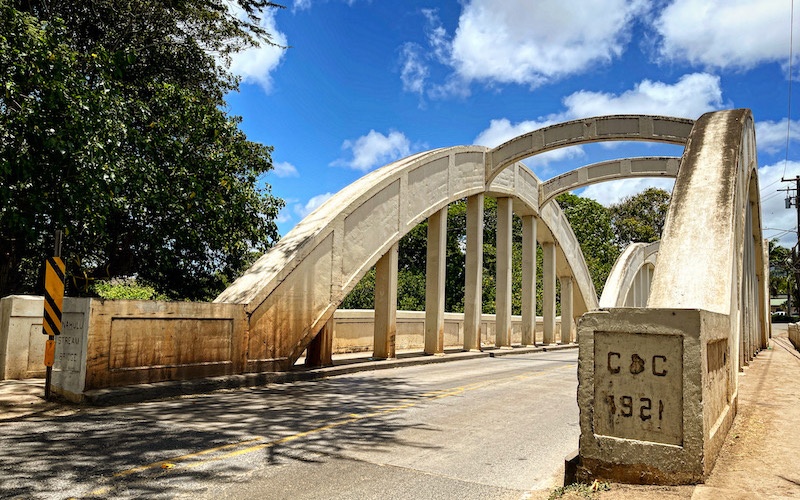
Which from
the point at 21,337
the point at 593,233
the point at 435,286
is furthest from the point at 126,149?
the point at 593,233

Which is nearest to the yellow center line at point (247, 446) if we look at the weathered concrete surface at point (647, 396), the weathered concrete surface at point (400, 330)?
the weathered concrete surface at point (647, 396)

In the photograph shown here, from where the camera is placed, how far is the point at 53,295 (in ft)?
30.6

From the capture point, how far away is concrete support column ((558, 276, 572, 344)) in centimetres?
3316

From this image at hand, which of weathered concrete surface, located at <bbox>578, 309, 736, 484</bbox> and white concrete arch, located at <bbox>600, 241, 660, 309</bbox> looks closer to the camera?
weathered concrete surface, located at <bbox>578, 309, 736, 484</bbox>

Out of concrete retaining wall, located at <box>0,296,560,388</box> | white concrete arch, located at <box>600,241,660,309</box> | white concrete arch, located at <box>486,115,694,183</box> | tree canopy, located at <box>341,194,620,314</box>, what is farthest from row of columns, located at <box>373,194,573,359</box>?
tree canopy, located at <box>341,194,620,314</box>

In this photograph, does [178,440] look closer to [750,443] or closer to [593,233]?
[750,443]

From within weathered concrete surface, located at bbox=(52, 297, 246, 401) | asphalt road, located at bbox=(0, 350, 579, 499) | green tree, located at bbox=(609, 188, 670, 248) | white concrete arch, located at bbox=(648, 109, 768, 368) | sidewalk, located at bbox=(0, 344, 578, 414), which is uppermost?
green tree, located at bbox=(609, 188, 670, 248)

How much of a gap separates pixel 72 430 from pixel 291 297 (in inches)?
259

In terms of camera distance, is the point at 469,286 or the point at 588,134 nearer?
the point at 588,134

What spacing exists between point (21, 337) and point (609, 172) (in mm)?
21879

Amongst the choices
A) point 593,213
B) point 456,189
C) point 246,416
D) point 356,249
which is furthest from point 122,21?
point 593,213

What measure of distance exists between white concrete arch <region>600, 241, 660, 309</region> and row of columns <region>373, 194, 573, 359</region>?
3.23 meters

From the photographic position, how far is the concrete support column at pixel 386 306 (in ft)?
56.8

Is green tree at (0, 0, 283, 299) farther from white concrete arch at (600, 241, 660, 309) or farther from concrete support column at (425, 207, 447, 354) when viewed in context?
white concrete arch at (600, 241, 660, 309)
